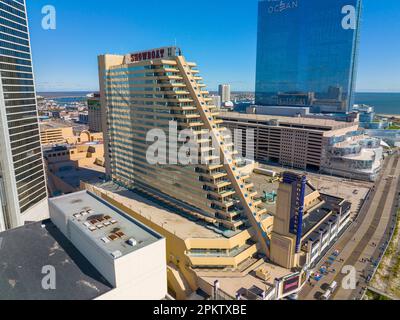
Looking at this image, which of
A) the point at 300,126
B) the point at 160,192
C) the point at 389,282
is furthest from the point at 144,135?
the point at 300,126

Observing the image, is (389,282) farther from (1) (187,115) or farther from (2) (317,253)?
(1) (187,115)

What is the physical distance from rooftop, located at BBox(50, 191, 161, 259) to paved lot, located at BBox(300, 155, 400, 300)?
121ft

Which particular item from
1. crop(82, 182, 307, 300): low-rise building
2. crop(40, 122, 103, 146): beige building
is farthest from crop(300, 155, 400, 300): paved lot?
crop(40, 122, 103, 146): beige building

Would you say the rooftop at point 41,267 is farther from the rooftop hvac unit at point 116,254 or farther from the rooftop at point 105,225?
the rooftop hvac unit at point 116,254

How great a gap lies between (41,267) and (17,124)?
54512 millimetres

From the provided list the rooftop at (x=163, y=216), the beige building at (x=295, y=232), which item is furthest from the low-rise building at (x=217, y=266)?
the beige building at (x=295, y=232)

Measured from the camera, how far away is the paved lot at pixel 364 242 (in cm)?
5785

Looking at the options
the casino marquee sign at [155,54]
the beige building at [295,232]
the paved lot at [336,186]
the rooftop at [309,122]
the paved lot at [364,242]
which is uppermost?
the casino marquee sign at [155,54]

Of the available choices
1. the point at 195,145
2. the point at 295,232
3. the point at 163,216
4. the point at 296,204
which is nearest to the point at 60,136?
the point at 163,216

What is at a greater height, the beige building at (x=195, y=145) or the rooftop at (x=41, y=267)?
the beige building at (x=195, y=145)

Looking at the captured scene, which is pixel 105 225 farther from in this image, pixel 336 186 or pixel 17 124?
Answer: pixel 336 186

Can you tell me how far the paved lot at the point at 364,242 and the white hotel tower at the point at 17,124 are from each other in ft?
283

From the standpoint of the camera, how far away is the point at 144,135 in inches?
3167

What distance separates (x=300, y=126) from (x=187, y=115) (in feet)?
328
